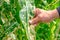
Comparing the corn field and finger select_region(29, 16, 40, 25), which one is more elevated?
finger select_region(29, 16, 40, 25)

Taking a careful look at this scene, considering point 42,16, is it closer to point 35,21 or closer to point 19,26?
point 35,21

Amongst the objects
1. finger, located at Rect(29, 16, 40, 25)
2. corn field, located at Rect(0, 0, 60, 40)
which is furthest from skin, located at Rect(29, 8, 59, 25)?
corn field, located at Rect(0, 0, 60, 40)

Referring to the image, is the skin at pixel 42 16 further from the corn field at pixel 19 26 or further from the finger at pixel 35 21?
the corn field at pixel 19 26

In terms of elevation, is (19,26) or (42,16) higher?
(42,16)

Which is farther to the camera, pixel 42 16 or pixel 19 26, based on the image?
pixel 19 26

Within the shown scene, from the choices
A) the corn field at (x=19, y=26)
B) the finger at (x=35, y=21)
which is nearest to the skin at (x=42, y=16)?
the finger at (x=35, y=21)

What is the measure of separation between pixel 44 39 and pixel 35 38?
0.34 feet

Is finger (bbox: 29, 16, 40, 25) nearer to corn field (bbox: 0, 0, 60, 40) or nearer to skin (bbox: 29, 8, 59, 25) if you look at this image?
skin (bbox: 29, 8, 59, 25)

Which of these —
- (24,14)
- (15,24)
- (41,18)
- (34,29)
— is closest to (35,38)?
(34,29)

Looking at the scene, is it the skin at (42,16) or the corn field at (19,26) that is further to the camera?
the corn field at (19,26)

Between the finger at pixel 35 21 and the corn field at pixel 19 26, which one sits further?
the corn field at pixel 19 26

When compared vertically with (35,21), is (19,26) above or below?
below

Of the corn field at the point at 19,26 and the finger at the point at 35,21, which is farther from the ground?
the finger at the point at 35,21

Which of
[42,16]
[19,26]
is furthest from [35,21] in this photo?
[19,26]
